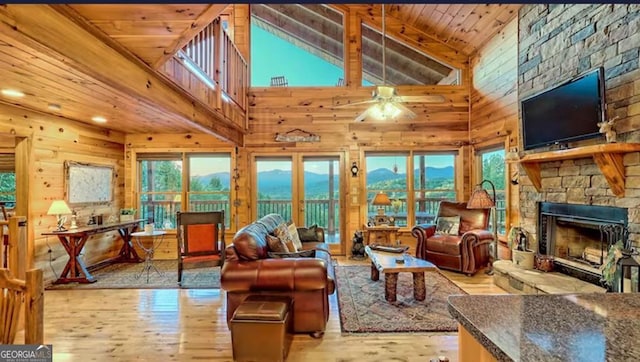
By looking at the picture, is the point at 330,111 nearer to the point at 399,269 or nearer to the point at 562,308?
the point at 399,269

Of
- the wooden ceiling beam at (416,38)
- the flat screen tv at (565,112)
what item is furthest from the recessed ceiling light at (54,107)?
the flat screen tv at (565,112)

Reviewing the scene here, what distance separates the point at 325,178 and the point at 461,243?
2843mm

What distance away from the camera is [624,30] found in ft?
10.7

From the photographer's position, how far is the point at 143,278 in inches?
200

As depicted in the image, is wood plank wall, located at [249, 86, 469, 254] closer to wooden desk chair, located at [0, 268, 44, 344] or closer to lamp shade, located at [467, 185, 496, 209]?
lamp shade, located at [467, 185, 496, 209]

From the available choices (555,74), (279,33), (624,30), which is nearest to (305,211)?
(279,33)

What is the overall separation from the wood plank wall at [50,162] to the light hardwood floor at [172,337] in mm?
1102

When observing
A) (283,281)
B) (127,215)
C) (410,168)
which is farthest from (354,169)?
(127,215)

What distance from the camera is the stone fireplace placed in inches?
138

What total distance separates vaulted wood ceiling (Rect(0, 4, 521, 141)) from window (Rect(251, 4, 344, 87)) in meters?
2.65

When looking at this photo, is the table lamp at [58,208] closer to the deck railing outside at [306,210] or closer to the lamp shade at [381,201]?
the deck railing outside at [306,210]

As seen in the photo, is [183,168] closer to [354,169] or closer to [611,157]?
[354,169]

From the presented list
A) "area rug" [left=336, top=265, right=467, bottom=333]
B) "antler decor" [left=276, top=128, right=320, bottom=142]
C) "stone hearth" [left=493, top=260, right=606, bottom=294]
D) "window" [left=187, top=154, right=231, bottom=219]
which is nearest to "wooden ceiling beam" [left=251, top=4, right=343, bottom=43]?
"antler decor" [left=276, top=128, right=320, bottom=142]

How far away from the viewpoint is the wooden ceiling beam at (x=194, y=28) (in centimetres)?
263
